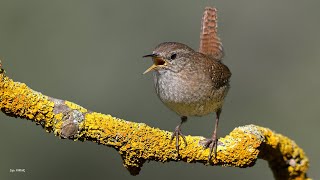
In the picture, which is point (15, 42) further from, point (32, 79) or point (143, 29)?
point (143, 29)

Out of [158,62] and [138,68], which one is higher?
[138,68]

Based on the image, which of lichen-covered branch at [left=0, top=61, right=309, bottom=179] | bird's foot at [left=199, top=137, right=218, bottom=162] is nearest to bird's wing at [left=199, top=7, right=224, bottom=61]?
lichen-covered branch at [left=0, top=61, right=309, bottom=179]

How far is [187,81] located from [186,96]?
5.3 inches

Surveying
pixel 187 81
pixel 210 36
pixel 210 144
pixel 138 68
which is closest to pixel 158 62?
pixel 187 81

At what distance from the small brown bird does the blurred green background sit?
110 centimetres

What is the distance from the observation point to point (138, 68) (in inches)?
238

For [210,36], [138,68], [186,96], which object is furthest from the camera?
[138,68]

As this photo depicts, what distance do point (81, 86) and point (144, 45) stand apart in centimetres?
80

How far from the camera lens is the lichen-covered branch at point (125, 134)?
297cm

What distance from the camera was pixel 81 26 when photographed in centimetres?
609

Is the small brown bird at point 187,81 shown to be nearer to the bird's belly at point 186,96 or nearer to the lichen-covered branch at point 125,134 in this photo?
the bird's belly at point 186,96

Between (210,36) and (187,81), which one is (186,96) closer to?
(187,81)

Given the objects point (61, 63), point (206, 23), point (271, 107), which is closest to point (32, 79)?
point (61, 63)

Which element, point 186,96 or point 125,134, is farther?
point 186,96
